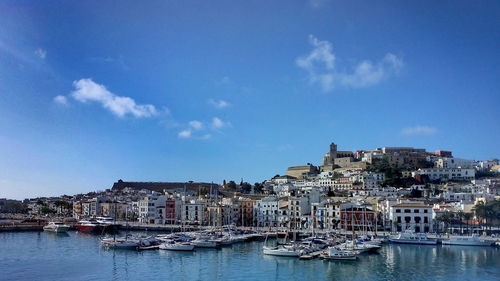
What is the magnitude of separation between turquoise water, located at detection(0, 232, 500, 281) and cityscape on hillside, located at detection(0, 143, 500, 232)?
9.31 m

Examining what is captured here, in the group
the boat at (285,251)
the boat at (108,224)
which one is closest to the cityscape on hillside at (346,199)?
the boat at (108,224)

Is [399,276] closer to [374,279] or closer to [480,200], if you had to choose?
[374,279]

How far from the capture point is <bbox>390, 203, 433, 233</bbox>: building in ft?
188

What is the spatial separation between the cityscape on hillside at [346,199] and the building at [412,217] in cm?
11

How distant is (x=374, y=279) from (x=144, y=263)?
17077 mm

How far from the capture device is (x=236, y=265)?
36.1m

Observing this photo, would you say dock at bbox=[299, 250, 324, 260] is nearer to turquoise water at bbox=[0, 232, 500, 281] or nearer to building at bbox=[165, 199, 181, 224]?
turquoise water at bbox=[0, 232, 500, 281]

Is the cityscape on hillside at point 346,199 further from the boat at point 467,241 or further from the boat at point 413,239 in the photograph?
the boat at point 467,241

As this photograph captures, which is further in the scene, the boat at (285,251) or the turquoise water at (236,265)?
the boat at (285,251)

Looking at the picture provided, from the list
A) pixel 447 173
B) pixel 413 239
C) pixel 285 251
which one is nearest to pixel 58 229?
pixel 285 251

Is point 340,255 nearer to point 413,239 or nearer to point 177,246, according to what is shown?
point 413,239

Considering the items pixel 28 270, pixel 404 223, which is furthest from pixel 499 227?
pixel 28 270

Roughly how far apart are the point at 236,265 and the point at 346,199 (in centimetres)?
3616

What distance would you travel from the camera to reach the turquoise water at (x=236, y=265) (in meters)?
31.8
